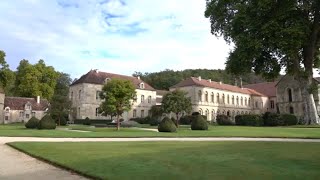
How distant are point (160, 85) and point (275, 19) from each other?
6877 cm

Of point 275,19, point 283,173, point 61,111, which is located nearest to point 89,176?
point 283,173

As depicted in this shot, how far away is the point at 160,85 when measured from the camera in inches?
3762

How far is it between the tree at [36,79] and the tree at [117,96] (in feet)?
109

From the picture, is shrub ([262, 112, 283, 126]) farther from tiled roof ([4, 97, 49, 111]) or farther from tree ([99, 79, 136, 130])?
tiled roof ([4, 97, 49, 111])

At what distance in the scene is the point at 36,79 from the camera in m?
62.2

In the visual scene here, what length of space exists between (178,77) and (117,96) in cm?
6485

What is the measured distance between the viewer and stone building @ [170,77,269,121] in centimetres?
6594

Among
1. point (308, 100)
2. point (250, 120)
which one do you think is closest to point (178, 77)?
point (250, 120)

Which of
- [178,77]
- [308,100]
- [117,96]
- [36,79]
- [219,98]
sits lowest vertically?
[308,100]

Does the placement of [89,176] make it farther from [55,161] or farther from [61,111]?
[61,111]

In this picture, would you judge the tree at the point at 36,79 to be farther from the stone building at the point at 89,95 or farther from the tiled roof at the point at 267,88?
the tiled roof at the point at 267,88

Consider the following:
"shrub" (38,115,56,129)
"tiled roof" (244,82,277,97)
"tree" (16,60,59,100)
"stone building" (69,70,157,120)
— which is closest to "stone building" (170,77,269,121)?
"tiled roof" (244,82,277,97)

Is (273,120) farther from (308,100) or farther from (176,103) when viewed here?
(176,103)

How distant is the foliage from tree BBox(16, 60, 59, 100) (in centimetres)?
3649
